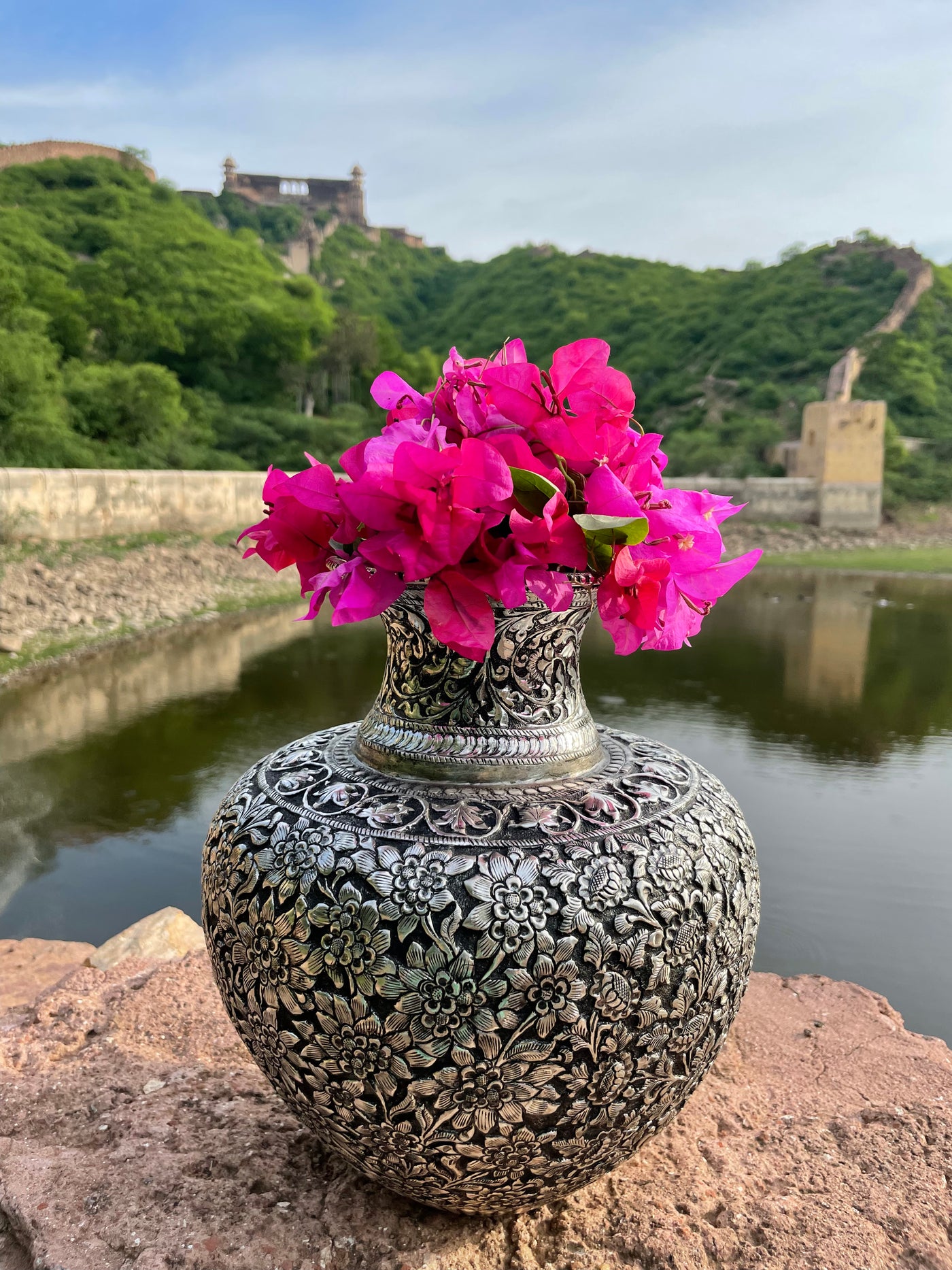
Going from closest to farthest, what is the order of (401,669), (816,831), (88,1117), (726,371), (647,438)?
(647,438) → (401,669) → (88,1117) → (816,831) → (726,371)

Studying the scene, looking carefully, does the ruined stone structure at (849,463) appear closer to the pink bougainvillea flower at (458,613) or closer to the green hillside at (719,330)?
the green hillside at (719,330)

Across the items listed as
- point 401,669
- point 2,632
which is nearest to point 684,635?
point 401,669

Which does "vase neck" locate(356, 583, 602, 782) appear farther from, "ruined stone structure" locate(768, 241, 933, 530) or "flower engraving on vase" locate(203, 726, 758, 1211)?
"ruined stone structure" locate(768, 241, 933, 530)

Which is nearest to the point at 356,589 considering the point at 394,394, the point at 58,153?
the point at 394,394

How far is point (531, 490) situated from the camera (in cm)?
134

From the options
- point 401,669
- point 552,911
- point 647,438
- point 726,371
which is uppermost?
point 726,371

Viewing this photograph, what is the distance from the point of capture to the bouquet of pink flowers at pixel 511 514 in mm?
1277

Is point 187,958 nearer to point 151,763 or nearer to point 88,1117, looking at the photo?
point 88,1117

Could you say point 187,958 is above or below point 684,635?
below

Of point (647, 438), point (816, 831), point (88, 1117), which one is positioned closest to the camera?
point (647, 438)

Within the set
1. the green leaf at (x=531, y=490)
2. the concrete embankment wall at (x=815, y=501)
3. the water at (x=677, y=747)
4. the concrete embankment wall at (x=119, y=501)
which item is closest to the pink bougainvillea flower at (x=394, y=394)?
the green leaf at (x=531, y=490)

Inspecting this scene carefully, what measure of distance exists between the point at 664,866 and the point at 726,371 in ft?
104

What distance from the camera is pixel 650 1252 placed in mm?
1586

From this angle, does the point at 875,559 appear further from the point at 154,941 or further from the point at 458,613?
the point at 458,613
